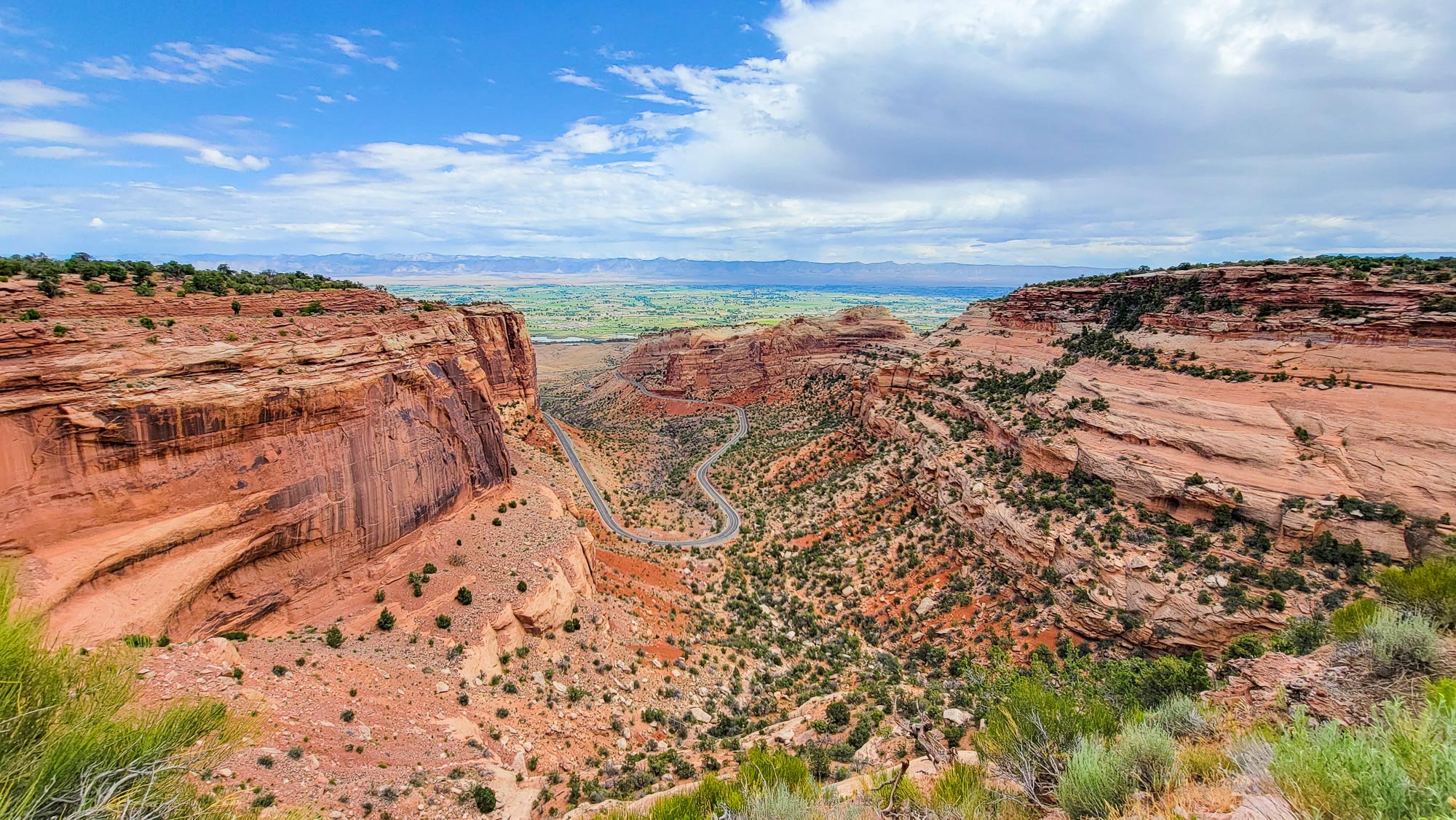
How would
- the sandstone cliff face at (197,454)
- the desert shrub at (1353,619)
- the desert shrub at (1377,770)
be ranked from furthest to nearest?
the sandstone cliff face at (197,454) → the desert shrub at (1353,619) → the desert shrub at (1377,770)

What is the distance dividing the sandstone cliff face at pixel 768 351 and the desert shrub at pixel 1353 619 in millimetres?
71381

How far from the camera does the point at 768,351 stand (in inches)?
3971

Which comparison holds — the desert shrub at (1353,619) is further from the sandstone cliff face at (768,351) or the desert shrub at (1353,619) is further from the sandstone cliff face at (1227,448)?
the sandstone cliff face at (768,351)

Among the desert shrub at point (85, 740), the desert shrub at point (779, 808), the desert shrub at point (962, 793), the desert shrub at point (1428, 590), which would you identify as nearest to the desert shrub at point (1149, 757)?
the desert shrub at point (962, 793)

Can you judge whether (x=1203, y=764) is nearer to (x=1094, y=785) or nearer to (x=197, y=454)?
(x=1094, y=785)

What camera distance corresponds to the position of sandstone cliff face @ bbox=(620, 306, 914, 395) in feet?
316

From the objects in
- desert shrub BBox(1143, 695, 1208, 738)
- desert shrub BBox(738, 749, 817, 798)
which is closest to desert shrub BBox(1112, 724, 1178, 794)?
desert shrub BBox(1143, 695, 1208, 738)

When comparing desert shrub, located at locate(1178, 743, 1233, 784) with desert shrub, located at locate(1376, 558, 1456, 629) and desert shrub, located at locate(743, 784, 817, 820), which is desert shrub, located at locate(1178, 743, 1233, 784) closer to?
desert shrub, located at locate(743, 784, 817, 820)

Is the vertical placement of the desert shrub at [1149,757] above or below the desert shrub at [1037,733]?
above

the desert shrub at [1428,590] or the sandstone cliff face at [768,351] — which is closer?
the desert shrub at [1428,590]

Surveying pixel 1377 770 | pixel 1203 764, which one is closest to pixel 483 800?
pixel 1203 764

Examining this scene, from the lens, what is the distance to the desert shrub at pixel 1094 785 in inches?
370

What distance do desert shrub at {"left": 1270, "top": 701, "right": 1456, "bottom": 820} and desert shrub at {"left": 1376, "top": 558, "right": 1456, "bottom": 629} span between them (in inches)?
371

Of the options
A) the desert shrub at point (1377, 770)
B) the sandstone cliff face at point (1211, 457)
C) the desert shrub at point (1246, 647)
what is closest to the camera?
the desert shrub at point (1377, 770)
